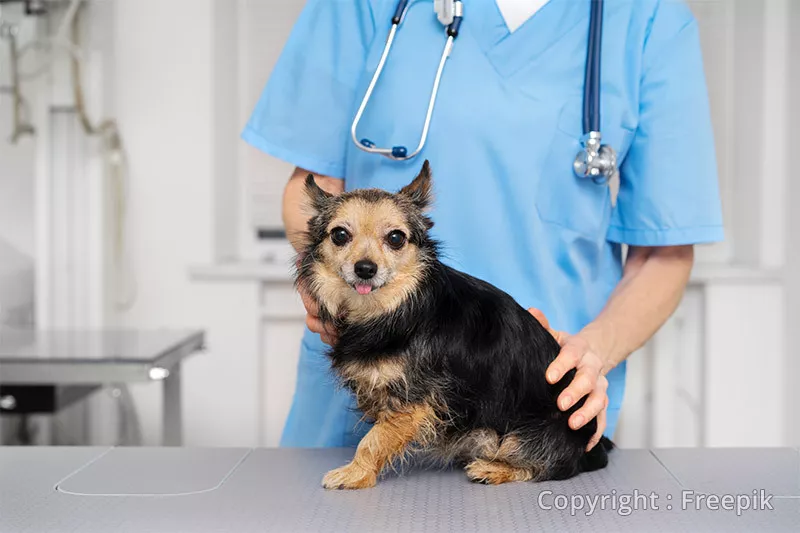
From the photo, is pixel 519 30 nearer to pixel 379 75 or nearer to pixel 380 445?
pixel 379 75

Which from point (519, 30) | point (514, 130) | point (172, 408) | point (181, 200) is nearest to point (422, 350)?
point (514, 130)

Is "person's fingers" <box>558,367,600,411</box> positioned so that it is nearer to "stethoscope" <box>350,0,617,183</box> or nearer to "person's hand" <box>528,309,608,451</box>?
"person's hand" <box>528,309,608,451</box>

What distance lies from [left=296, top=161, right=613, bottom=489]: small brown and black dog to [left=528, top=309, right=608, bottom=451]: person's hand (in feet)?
0.05

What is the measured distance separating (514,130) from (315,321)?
389mm

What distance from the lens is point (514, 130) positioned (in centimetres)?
109

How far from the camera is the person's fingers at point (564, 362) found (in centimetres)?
88

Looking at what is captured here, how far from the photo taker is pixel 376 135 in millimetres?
1114

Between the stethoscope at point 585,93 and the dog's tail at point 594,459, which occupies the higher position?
the stethoscope at point 585,93

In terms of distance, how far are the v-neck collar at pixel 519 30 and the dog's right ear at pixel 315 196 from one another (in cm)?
37

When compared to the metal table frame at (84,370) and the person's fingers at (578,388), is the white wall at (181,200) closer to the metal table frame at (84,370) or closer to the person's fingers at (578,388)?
the metal table frame at (84,370)

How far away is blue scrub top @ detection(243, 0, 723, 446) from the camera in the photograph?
43.2 inches

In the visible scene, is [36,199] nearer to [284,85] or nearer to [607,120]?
[284,85]

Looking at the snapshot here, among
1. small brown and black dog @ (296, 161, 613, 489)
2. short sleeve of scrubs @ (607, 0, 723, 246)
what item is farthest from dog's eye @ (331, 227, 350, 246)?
short sleeve of scrubs @ (607, 0, 723, 246)

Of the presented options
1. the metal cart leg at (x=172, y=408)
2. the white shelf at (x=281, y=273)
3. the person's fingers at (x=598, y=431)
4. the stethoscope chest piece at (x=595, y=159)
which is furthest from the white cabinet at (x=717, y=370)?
the person's fingers at (x=598, y=431)
